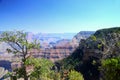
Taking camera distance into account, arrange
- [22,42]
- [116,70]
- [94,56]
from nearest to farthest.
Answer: [116,70] < [22,42] < [94,56]

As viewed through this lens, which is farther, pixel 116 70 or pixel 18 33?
pixel 18 33

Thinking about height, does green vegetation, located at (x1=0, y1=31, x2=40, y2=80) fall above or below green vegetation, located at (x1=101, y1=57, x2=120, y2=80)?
above

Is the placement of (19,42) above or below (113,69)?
above

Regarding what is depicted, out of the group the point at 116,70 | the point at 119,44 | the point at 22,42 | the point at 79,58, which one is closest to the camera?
the point at 116,70

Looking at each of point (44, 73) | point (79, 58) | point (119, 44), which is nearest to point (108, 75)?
point (44, 73)

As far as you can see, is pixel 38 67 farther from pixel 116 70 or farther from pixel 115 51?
pixel 115 51

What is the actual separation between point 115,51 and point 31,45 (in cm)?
2379

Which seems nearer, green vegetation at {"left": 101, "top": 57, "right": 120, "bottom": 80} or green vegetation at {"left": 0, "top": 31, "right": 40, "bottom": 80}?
green vegetation at {"left": 101, "top": 57, "right": 120, "bottom": 80}

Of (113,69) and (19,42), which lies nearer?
(113,69)

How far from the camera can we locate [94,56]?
104 metres

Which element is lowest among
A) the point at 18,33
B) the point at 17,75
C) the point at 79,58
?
the point at 79,58

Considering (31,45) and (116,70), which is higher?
(31,45)

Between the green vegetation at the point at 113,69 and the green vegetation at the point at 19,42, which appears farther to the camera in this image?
the green vegetation at the point at 19,42

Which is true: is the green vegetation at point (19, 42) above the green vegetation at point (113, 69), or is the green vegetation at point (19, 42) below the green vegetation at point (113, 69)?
above
